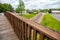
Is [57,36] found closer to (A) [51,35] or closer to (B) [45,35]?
(A) [51,35]

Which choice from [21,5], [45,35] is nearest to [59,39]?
[45,35]

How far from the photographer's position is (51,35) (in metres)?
1.85

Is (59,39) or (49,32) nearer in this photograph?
(59,39)

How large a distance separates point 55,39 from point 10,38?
4.07 meters

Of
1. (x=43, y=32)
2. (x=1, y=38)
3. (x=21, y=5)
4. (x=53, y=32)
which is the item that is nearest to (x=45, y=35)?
(x=43, y=32)

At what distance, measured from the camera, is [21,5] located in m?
72.1

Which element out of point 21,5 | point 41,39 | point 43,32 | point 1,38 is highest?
point 43,32

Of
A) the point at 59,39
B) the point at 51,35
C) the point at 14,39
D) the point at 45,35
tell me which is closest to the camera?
the point at 59,39

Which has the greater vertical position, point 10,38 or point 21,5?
point 10,38

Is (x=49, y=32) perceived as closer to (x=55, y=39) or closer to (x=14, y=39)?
(x=55, y=39)

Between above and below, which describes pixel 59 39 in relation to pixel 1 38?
above

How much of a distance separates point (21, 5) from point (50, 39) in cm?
7075

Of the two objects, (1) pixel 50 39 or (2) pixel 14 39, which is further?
(2) pixel 14 39

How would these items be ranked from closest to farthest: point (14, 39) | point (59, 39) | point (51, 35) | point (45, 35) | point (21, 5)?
1. point (59, 39)
2. point (51, 35)
3. point (45, 35)
4. point (14, 39)
5. point (21, 5)
